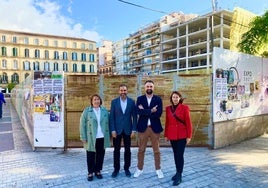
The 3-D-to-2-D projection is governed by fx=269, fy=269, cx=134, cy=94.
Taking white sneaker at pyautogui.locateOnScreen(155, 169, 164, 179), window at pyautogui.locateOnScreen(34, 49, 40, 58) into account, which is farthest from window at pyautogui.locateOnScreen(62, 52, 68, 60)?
white sneaker at pyautogui.locateOnScreen(155, 169, 164, 179)

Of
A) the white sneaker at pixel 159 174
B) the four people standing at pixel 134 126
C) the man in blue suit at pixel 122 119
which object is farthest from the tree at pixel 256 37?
the white sneaker at pixel 159 174

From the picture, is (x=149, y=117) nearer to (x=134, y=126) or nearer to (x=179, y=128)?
(x=134, y=126)

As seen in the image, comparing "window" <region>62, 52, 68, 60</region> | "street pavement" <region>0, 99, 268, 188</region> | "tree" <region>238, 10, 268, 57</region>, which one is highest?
"window" <region>62, 52, 68, 60</region>

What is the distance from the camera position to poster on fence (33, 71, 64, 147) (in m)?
6.94

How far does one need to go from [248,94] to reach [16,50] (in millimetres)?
78953

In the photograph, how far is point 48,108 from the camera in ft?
23.0

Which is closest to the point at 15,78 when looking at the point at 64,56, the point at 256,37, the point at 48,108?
the point at 64,56

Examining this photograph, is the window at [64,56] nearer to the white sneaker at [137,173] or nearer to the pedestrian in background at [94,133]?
the pedestrian in background at [94,133]

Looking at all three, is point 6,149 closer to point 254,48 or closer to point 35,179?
point 35,179

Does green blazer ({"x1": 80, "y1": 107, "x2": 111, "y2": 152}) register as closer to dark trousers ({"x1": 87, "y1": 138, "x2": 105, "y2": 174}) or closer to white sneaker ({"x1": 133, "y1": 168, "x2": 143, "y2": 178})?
dark trousers ({"x1": 87, "y1": 138, "x2": 105, "y2": 174})

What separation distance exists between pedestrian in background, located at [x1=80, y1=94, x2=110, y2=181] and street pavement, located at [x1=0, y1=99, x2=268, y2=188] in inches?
11.2

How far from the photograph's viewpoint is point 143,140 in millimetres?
4992

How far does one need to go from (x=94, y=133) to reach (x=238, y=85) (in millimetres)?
4961

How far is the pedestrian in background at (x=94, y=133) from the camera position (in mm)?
4906
